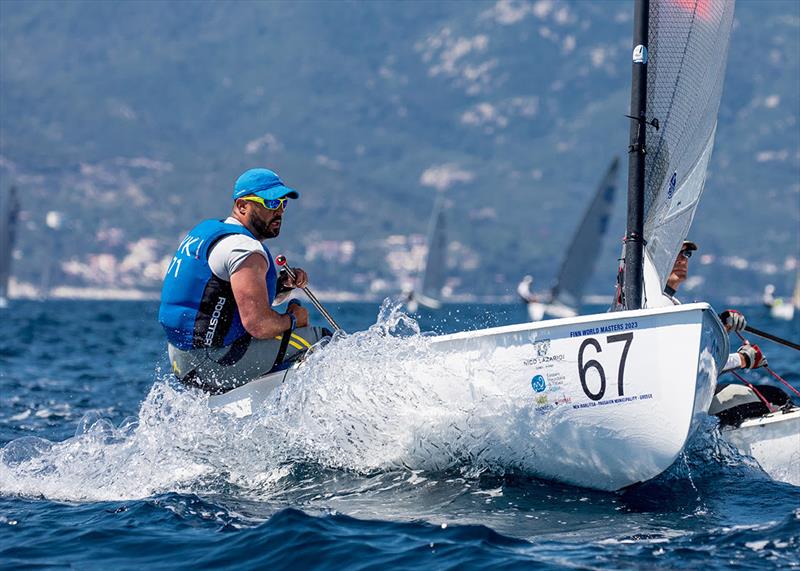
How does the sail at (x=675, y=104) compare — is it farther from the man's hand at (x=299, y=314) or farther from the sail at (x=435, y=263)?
the sail at (x=435, y=263)

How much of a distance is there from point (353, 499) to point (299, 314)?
48.2 inches

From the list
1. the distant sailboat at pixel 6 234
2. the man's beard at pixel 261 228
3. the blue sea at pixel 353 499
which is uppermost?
the distant sailboat at pixel 6 234

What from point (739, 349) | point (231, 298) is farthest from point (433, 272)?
point (231, 298)

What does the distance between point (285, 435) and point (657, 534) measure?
6.98 ft

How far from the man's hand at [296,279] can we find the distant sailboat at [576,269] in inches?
1173

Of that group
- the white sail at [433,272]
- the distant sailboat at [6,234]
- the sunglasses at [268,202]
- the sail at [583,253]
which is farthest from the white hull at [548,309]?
the distant sailboat at [6,234]

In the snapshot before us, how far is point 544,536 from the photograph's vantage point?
552 centimetres

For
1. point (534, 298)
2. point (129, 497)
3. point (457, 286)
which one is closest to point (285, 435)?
point (129, 497)

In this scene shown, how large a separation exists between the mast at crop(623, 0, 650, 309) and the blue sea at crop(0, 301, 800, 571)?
999mm

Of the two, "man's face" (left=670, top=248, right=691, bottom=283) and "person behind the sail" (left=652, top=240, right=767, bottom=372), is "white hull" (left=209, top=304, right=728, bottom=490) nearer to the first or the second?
"person behind the sail" (left=652, top=240, right=767, bottom=372)

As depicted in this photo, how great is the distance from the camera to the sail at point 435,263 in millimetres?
59531

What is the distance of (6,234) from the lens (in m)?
65.3

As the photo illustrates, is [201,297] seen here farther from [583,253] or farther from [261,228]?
[583,253]

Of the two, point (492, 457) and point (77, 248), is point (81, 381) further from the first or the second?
point (77, 248)
